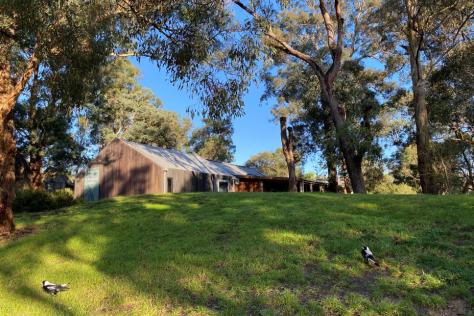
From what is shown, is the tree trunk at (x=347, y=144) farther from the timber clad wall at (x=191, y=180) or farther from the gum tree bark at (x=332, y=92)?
the timber clad wall at (x=191, y=180)

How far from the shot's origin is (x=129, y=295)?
5.46 metres

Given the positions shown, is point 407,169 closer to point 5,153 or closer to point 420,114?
point 420,114

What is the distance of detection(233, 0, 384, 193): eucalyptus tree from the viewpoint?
50.5ft

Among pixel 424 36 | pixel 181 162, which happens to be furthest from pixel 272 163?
pixel 424 36

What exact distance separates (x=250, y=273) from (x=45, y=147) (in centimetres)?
2474

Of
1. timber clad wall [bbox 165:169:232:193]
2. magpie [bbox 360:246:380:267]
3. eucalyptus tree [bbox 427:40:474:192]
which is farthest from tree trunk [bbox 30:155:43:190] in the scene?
magpie [bbox 360:246:380:267]

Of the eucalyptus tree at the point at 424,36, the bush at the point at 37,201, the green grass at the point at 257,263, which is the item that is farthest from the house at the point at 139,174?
the green grass at the point at 257,263

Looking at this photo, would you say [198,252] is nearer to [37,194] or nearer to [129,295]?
[129,295]

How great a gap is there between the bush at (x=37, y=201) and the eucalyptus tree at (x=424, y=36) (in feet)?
46.9

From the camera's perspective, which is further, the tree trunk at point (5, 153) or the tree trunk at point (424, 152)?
the tree trunk at point (424, 152)

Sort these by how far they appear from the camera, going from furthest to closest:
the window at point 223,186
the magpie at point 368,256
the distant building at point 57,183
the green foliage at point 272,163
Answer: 1. the green foliage at point 272,163
2. the distant building at point 57,183
3. the window at point 223,186
4. the magpie at point 368,256

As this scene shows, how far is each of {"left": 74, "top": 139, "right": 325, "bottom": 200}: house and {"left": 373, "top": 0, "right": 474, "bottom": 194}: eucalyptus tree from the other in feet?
47.6

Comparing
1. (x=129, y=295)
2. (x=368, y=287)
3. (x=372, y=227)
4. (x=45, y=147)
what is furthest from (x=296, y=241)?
(x=45, y=147)

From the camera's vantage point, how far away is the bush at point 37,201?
15.8m
